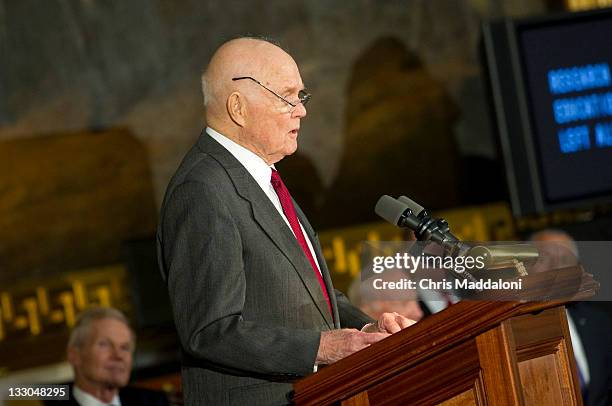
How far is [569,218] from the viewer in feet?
25.9

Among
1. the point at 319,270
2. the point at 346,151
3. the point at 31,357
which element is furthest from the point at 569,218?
the point at 319,270

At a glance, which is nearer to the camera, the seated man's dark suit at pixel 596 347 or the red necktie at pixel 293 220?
the red necktie at pixel 293 220

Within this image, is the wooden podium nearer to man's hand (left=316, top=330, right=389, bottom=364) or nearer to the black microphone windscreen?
man's hand (left=316, top=330, right=389, bottom=364)

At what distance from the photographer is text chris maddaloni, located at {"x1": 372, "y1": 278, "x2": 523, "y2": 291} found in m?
2.32

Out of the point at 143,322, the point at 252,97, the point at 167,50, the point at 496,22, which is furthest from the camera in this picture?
the point at 167,50

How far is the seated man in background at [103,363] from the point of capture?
5.10 meters

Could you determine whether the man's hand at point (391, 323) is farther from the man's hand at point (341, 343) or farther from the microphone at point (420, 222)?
the microphone at point (420, 222)

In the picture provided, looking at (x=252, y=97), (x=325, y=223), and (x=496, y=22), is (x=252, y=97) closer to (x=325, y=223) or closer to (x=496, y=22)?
(x=496, y=22)

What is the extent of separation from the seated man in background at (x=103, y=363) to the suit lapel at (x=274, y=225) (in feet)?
7.82

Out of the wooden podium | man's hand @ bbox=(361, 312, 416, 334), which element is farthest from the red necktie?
the wooden podium

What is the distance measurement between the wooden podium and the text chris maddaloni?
6 centimetres

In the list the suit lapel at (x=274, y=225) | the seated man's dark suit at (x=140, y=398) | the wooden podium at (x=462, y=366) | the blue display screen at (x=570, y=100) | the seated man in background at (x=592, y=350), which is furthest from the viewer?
the seated man in background at (x=592, y=350)

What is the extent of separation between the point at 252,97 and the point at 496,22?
123 inches

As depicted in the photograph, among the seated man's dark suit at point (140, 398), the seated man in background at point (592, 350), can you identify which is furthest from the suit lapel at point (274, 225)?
the seated man in background at point (592, 350)
